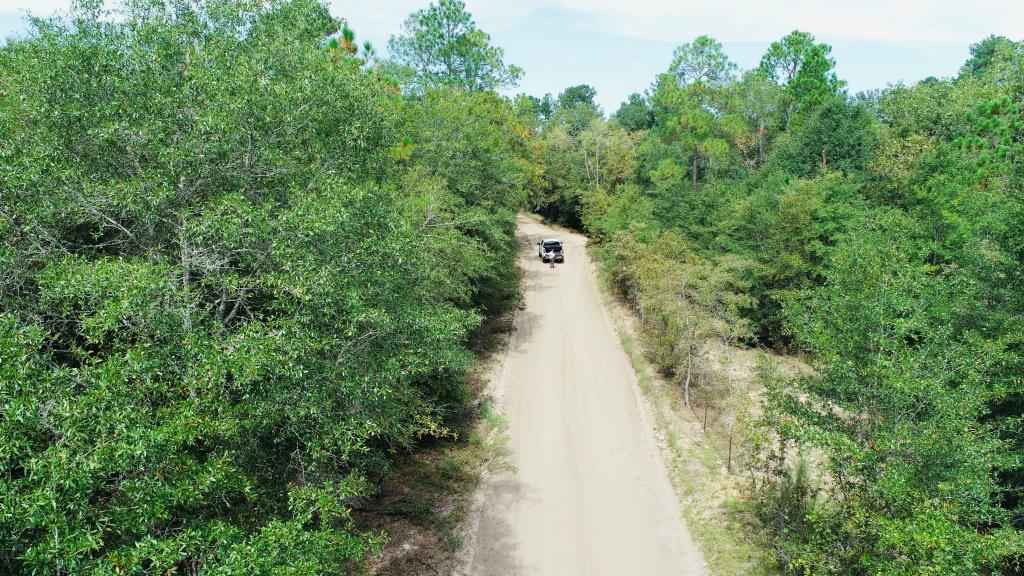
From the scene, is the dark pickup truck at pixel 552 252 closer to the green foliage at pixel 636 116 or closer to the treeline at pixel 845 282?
the treeline at pixel 845 282

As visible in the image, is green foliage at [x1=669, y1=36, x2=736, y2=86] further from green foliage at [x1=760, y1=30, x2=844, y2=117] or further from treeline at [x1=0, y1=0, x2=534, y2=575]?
treeline at [x1=0, y1=0, x2=534, y2=575]

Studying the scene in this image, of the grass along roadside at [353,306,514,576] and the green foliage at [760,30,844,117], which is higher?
the green foliage at [760,30,844,117]

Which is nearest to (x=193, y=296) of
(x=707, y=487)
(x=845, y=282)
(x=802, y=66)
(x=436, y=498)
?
(x=436, y=498)

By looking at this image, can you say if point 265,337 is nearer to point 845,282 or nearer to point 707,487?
point 845,282

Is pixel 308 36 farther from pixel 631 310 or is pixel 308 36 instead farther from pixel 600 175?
pixel 600 175

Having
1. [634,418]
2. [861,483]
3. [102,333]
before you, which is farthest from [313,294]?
[634,418]

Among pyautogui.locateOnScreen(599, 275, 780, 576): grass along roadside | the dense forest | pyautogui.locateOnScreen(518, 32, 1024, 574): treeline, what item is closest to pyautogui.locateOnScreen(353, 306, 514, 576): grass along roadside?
the dense forest
